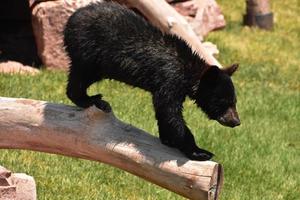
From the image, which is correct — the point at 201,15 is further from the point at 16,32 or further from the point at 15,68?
the point at 15,68

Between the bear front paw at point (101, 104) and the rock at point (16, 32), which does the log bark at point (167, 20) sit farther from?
the bear front paw at point (101, 104)

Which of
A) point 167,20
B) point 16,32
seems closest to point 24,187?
point 167,20

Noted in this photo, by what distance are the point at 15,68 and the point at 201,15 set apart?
175 inches

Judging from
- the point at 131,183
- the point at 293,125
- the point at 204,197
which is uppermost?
the point at 204,197

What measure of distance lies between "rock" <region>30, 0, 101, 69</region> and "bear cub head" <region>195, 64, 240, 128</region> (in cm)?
555

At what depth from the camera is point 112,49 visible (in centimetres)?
533

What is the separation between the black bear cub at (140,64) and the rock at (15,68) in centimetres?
488

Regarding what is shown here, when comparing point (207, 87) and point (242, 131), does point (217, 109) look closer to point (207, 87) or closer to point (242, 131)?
point (207, 87)

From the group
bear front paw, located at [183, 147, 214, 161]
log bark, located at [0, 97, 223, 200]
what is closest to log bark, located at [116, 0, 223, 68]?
log bark, located at [0, 97, 223, 200]

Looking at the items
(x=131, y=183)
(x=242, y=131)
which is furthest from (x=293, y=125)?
(x=131, y=183)

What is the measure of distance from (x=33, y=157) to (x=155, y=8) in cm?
365

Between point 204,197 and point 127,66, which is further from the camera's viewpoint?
point 127,66

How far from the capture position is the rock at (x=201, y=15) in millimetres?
13383

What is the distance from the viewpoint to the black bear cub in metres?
5.23
